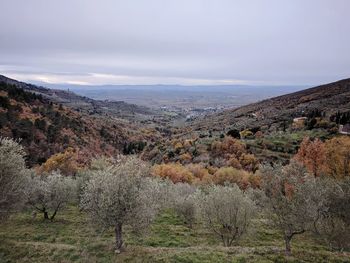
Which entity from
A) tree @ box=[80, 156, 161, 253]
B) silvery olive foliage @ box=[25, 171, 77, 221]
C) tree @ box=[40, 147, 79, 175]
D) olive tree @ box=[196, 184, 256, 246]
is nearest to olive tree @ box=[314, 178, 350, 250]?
olive tree @ box=[196, 184, 256, 246]

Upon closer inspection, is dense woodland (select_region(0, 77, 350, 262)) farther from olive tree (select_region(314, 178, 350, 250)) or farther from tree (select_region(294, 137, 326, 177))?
tree (select_region(294, 137, 326, 177))

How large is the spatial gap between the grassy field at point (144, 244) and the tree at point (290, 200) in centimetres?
310

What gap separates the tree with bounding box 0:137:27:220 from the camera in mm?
29016

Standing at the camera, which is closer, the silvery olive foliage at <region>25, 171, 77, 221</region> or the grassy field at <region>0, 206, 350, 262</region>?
the grassy field at <region>0, 206, 350, 262</region>

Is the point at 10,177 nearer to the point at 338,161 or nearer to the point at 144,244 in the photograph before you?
the point at 144,244

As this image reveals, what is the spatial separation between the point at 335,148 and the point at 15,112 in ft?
383

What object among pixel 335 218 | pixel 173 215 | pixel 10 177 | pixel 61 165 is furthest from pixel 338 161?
pixel 61 165

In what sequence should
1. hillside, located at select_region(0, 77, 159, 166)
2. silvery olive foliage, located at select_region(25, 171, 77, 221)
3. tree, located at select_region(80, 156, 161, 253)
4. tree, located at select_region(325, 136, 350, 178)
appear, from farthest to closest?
1. hillside, located at select_region(0, 77, 159, 166)
2. tree, located at select_region(325, 136, 350, 178)
3. silvery olive foliage, located at select_region(25, 171, 77, 221)
4. tree, located at select_region(80, 156, 161, 253)

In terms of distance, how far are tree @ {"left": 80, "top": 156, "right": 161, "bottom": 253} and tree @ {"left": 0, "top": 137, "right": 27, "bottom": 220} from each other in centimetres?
791

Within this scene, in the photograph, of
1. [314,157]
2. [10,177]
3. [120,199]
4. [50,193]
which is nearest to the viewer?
[120,199]

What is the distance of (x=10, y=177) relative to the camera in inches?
1164

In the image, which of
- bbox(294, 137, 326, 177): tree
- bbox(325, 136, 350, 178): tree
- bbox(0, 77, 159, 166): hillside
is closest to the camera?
bbox(325, 136, 350, 178): tree

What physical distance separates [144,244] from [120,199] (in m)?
10.7

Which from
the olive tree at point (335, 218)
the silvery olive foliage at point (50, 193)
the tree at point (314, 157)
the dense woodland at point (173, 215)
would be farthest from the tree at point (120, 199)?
the tree at point (314, 157)
